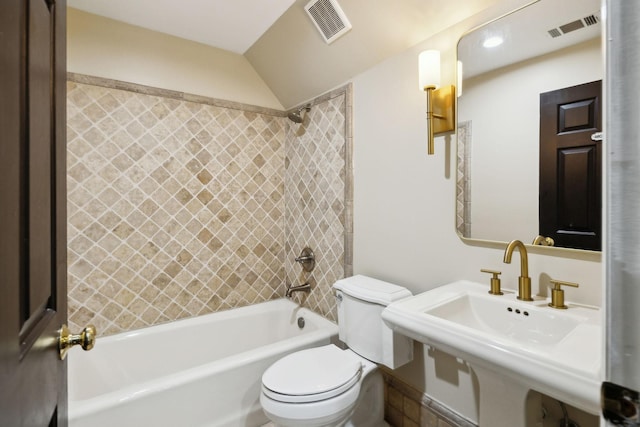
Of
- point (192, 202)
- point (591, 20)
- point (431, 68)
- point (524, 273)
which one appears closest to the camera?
point (591, 20)

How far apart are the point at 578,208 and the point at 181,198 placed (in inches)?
87.9

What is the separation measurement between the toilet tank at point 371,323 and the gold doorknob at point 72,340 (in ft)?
3.97

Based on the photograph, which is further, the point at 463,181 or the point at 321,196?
the point at 321,196

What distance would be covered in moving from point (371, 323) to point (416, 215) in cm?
62

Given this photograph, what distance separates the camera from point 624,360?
12.5 inches

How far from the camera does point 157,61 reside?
7.16 feet

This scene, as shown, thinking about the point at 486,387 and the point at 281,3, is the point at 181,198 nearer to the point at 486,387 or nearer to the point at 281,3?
the point at 281,3

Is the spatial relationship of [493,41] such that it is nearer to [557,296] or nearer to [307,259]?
[557,296]

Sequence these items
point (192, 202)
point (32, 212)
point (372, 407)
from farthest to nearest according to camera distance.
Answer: point (192, 202) → point (372, 407) → point (32, 212)

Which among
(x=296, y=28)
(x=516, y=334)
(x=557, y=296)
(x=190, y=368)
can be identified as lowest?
(x=190, y=368)

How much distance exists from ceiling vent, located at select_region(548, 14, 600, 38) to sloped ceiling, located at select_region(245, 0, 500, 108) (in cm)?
29

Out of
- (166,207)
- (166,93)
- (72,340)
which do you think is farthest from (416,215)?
(166,93)

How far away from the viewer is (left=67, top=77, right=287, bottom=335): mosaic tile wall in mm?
1968

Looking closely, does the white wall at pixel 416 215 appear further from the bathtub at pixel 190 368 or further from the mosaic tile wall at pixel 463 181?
the bathtub at pixel 190 368
